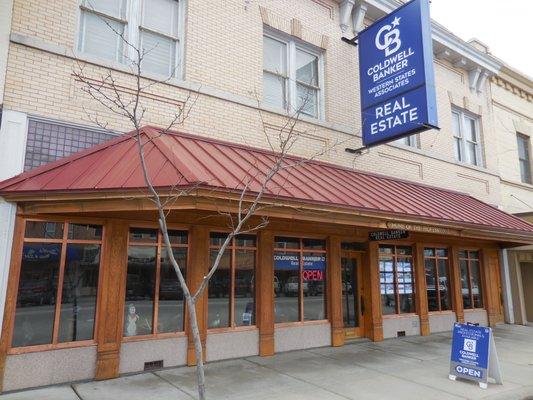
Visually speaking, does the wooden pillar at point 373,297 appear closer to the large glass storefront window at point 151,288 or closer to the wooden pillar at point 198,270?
the wooden pillar at point 198,270

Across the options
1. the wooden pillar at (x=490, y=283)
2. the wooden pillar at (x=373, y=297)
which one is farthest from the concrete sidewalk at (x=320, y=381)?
the wooden pillar at (x=490, y=283)

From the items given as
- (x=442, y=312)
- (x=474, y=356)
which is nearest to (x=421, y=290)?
(x=442, y=312)

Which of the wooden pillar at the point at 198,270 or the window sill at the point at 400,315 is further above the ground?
the wooden pillar at the point at 198,270

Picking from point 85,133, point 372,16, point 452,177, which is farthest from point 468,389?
point 372,16

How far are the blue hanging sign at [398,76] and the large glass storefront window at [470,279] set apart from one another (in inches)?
238

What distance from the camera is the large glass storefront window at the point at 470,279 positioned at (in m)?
13.5

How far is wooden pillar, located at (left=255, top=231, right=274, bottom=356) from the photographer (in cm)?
871

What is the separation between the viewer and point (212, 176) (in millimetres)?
6473

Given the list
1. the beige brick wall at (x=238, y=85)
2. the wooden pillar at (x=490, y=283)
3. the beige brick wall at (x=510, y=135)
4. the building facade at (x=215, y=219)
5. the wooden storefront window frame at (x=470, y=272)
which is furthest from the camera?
the beige brick wall at (x=510, y=135)

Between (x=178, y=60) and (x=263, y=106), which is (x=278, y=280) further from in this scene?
(x=178, y=60)

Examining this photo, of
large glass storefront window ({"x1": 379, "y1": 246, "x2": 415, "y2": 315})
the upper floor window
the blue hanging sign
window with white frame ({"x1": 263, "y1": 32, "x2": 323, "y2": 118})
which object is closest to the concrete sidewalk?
large glass storefront window ({"x1": 379, "y1": 246, "x2": 415, "y2": 315})

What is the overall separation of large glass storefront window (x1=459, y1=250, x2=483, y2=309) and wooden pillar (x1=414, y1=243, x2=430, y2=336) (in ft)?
6.96

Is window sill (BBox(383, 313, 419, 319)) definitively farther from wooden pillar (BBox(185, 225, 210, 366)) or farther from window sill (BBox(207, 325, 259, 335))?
wooden pillar (BBox(185, 225, 210, 366))

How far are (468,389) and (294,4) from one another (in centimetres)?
931
